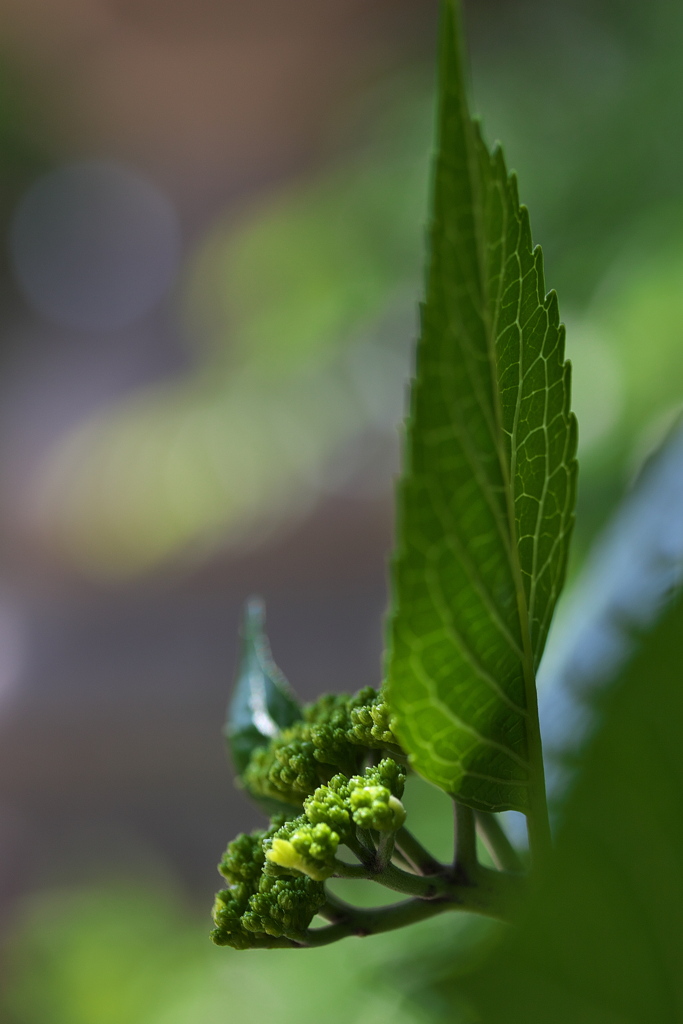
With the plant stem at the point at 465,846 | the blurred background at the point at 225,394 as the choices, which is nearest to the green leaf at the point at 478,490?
the plant stem at the point at 465,846

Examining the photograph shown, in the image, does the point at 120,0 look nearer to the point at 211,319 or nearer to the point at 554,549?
the point at 211,319

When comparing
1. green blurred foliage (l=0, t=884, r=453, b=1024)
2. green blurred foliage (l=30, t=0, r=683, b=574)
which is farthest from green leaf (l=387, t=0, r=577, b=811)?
green blurred foliage (l=30, t=0, r=683, b=574)

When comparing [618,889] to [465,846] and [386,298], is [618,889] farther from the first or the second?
[386,298]

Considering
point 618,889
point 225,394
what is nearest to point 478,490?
point 618,889

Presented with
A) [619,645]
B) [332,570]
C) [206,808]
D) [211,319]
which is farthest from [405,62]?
[619,645]

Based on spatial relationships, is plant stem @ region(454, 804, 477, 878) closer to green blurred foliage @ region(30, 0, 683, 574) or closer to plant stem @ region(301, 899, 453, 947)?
plant stem @ region(301, 899, 453, 947)

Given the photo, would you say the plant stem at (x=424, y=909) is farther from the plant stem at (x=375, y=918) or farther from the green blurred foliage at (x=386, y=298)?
the green blurred foliage at (x=386, y=298)
